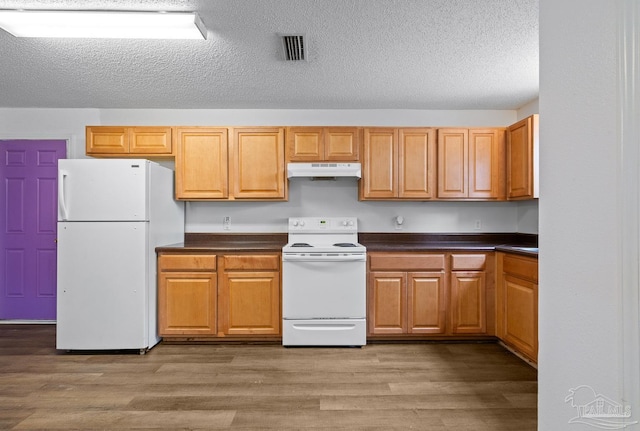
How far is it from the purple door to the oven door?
2699mm

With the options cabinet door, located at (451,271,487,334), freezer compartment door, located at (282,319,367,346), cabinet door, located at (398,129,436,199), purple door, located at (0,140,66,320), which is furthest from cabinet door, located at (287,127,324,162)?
purple door, located at (0,140,66,320)

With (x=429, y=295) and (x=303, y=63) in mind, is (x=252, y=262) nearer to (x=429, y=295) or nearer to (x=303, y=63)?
(x=429, y=295)

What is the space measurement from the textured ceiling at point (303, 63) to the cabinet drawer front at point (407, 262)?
1530mm

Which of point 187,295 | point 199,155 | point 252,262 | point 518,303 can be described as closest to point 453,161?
point 518,303

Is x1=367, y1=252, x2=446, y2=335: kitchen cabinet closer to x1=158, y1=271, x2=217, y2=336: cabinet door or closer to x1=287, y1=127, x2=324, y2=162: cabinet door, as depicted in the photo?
x1=287, y1=127, x2=324, y2=162: cabinet door

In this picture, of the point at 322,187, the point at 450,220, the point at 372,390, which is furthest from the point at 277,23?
the point at 450,220

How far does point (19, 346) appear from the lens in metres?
3.31

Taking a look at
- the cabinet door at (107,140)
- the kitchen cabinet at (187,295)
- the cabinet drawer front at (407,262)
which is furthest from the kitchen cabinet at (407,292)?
the cabinet door at (107,140)

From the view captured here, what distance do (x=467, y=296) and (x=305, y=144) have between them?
2.12m

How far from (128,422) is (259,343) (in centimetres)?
140

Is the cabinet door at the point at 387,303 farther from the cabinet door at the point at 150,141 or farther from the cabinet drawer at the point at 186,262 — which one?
the cabinet door at the point at 150,141

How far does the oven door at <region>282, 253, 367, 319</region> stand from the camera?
3293mm

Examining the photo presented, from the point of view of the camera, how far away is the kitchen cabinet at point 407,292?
337cm

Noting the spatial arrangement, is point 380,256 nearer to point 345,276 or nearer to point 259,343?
point 345,276
